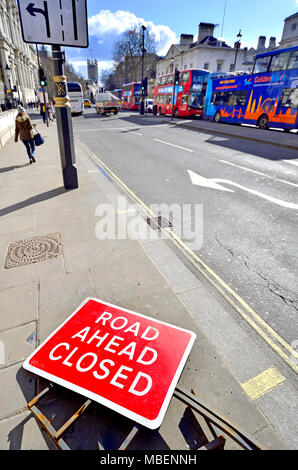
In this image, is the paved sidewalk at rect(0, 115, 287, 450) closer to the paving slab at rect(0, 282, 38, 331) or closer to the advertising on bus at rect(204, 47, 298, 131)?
A: the paving slab at rect(0, 282, 38, 331)

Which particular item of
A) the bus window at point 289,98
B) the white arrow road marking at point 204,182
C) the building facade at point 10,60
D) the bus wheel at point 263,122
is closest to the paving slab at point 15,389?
the white arrow road marking at point 204,182

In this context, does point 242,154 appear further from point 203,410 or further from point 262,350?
point 203,410

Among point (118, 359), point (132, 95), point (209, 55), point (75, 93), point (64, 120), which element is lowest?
point (118, 359)

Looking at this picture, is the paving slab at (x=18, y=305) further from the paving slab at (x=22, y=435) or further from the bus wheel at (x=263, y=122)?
the bus wheel at (x=263, y=122)

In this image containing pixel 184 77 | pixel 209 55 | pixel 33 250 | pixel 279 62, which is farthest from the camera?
pixel 209 55

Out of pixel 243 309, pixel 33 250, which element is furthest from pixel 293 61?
pixel 33 250

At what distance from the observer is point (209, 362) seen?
2.22 metres

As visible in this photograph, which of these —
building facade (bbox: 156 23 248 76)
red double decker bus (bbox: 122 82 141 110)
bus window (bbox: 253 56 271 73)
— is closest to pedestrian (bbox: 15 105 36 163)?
bus window (bbox: 253 56 271 73)

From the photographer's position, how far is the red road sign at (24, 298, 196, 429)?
185 cm

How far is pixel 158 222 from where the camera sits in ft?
16.2

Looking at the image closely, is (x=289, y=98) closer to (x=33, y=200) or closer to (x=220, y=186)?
(x=220, y=186)

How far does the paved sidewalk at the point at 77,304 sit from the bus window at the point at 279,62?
59.5ft

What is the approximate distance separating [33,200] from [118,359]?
4.71 metres

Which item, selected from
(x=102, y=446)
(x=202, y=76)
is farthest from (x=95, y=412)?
(x=202, y=76)
